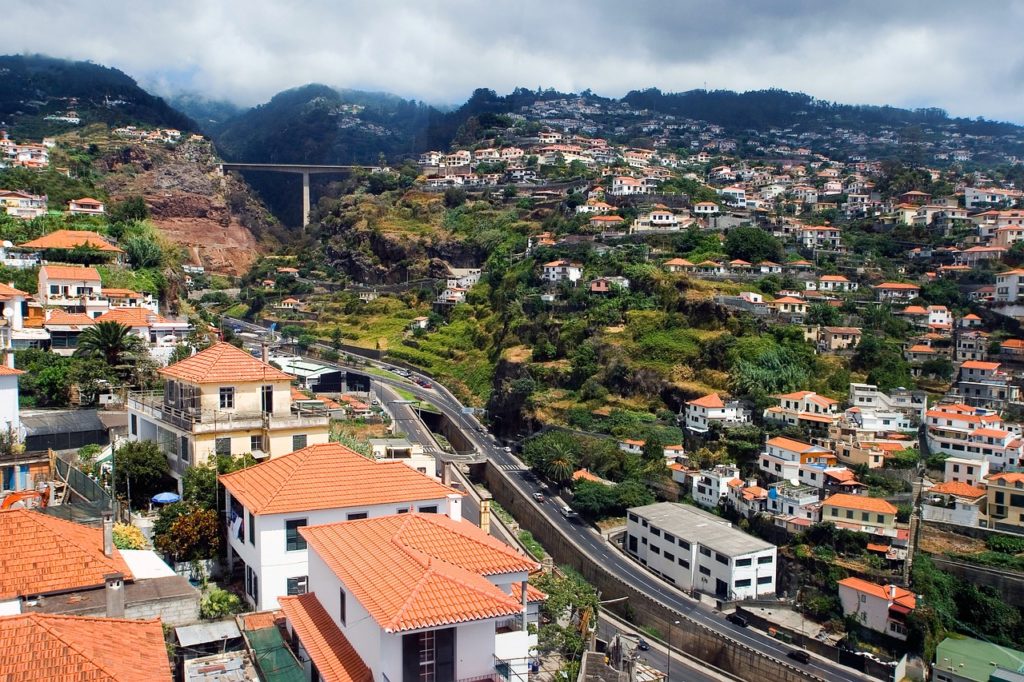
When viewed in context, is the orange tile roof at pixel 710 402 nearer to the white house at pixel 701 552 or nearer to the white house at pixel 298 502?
the white house at pixel 701 552

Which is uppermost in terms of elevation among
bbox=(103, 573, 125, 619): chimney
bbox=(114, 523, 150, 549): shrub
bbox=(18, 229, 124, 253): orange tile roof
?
bbox=(18, 229, 124, 253): orange tile roof

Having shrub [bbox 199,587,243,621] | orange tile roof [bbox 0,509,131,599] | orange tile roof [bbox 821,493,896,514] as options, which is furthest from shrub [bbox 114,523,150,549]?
orange tile roof [bbox 821,493,896,514]

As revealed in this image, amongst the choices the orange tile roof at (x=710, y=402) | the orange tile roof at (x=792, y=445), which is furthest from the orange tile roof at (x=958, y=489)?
the orange tile roof at (x=710, y=402)

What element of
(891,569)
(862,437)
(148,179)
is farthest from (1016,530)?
(148,179)

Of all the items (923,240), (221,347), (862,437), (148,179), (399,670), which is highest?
(148,179)

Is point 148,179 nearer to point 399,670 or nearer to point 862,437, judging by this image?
point 862,437

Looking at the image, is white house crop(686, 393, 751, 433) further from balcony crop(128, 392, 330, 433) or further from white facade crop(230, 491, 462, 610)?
white facade crop(230, 491, 462, 610)

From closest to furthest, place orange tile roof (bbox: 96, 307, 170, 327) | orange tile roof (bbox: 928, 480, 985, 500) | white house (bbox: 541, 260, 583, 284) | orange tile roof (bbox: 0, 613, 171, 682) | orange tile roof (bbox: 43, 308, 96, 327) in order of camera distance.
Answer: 1. orange tile roof (bbox: 0, 613, 171, 682)
2. orange tile roof (bbox: 43, 308, 96, 327)
3. orange tile roof (bbox: 96, 307, 170, 327)
4. orange tile roof (bbox: 928, 480, 985, 500)
5. white house (bbox: 541, 260, 583, 284)

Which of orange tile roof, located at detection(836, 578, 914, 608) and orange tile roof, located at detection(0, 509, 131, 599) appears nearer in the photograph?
orange tile roof, located at detection(0, 509, 131, 599)
